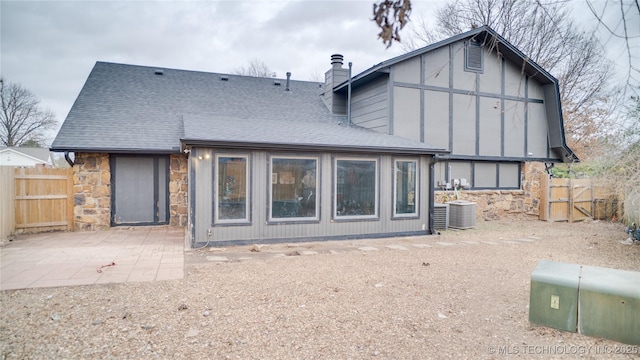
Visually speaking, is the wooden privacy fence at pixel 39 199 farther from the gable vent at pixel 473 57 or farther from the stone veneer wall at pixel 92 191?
the gable vent at pixel 473 57

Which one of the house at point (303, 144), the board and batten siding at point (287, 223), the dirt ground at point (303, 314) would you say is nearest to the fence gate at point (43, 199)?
the house at point (303, 144)

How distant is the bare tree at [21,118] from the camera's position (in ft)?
74.4

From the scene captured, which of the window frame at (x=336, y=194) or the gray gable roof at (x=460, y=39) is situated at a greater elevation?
the gray gable roof at (x=460, y=39)

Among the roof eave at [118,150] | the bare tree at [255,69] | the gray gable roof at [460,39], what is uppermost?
the bare tree at [255,69]

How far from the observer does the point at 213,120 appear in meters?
8.98

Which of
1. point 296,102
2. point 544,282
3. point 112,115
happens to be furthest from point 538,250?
point 112,115

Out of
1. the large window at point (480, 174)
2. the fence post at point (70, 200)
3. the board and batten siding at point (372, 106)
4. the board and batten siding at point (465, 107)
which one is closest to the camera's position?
the fence post at point (70, 200)

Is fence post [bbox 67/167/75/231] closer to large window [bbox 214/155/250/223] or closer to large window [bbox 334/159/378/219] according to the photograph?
large window [bbox 214/155/250/223]

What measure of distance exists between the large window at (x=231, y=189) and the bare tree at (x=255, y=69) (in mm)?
19593

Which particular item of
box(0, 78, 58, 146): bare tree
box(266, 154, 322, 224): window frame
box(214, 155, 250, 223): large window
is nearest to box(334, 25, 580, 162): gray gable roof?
box(266, 154, 322, 224): window frame

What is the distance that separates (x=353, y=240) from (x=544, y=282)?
505 centimetres

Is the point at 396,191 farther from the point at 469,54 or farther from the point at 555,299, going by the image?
the point at 469,54

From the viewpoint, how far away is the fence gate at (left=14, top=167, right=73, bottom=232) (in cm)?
831

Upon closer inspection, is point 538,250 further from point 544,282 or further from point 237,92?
point 237,92
